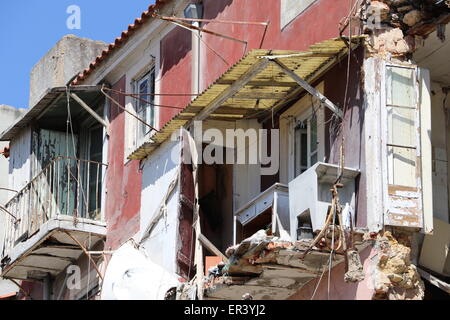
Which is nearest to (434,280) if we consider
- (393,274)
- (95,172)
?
(393,274)

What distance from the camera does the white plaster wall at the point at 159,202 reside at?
1758cm

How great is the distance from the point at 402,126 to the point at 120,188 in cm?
692

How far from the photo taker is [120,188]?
69.1ft

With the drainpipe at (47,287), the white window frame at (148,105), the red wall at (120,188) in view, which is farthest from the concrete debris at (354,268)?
the drainpipe at (47,287)

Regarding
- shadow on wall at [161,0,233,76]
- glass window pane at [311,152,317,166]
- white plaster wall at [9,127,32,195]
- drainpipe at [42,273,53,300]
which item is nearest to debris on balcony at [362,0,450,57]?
glass window pane at [311,152,317,166]

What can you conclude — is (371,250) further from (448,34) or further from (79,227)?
(79,227)

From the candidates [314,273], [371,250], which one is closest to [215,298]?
[314,273]

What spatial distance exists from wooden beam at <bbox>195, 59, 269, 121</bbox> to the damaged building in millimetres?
33

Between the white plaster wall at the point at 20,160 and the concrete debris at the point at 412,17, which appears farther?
the white plaster wall at the point at 20,160

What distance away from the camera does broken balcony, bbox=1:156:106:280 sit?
21.1 metres

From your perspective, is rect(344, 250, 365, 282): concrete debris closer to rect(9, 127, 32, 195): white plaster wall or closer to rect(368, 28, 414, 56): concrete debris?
rect(368, 28, 414, 56): concrete debris

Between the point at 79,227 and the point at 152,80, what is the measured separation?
2383 mm

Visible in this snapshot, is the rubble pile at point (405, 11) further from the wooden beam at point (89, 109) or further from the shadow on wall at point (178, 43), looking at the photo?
the wooden beam at point (89, 109)

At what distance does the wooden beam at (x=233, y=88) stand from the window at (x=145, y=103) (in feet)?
10.4
